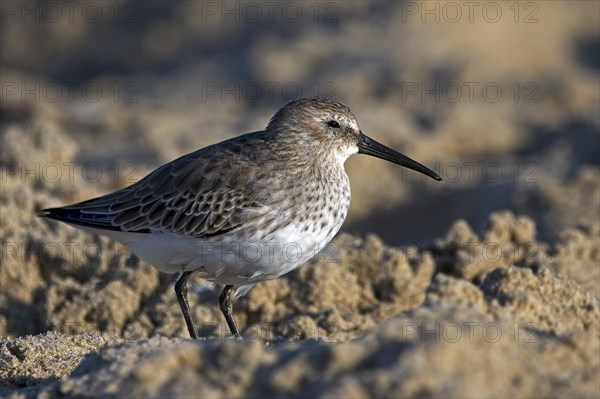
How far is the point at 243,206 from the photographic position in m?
6.29

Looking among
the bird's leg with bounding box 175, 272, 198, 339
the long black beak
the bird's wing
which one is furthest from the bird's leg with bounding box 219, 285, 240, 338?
the long black beak

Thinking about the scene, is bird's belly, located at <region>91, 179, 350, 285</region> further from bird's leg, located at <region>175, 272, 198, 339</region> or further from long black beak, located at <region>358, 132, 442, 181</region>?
long black beak, located at <region>358, 132, 442, 181</region>

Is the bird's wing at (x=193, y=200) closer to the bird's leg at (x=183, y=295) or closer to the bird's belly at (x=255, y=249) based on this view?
the bird's belly at (x=255, y=249)

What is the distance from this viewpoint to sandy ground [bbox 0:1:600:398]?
402 cm

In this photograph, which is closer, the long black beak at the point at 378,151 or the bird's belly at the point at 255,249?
the bird's belly at the point at 255,249

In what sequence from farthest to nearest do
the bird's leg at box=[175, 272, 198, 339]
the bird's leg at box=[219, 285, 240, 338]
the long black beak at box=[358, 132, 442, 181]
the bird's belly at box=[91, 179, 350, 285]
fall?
1. the long black beak at box=[358, 132, 442, 181]
2. the bird's leg at box=[219, 285, 240, 338]
3. the bird's leg at box=[175, 272, 198, 339]
4. the bird's belly at box=[91, 179, 350, 285]

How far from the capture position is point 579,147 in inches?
474

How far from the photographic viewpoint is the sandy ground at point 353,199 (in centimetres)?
402

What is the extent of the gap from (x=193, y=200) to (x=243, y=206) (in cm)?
45

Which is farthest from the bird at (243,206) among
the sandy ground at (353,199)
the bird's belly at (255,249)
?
the sandy ground at (353,199)

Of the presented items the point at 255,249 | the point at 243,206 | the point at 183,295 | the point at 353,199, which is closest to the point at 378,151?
the point at 243,206

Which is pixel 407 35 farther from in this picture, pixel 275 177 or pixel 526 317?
pixel 526 317

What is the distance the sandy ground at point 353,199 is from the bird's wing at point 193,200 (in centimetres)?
63

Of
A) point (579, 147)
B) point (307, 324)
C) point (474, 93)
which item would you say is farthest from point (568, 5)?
point (307, 324)
